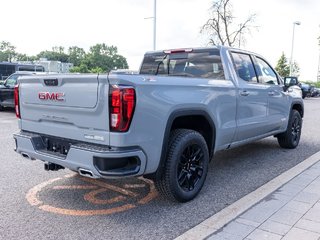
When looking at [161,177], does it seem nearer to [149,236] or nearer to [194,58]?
[149,236]

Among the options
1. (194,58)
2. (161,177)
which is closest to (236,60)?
(194,58)

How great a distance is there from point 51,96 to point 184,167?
170cm

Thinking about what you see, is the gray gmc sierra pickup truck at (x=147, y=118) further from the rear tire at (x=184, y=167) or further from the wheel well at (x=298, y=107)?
the wheel well at (x=298, y=107)

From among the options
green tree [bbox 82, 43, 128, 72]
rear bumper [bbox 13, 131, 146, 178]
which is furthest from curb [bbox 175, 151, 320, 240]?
green tree [bbox 82, 43, 128, 72]

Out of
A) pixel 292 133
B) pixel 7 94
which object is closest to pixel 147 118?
pixel 292 133

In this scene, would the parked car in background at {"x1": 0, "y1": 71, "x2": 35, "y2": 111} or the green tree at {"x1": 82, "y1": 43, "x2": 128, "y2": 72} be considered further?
the green tree at {"x1": 82, "y1": 43, "x2": 128, "y2": 72}

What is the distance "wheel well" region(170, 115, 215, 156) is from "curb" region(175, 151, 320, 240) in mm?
804

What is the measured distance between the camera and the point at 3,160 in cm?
586

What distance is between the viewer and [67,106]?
3.58m

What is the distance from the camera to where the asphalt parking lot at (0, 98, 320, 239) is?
3357mm

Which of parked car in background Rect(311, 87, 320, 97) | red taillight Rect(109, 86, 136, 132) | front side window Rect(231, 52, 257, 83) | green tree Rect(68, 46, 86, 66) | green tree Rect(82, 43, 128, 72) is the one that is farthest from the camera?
green tree Rect(68, 46, 86, 66)

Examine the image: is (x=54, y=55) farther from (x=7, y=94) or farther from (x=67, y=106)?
(x=67, y=106)

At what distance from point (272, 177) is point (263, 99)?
130cm

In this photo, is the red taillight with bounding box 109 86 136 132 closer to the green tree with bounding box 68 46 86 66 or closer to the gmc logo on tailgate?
the gmc logo on tailgate
